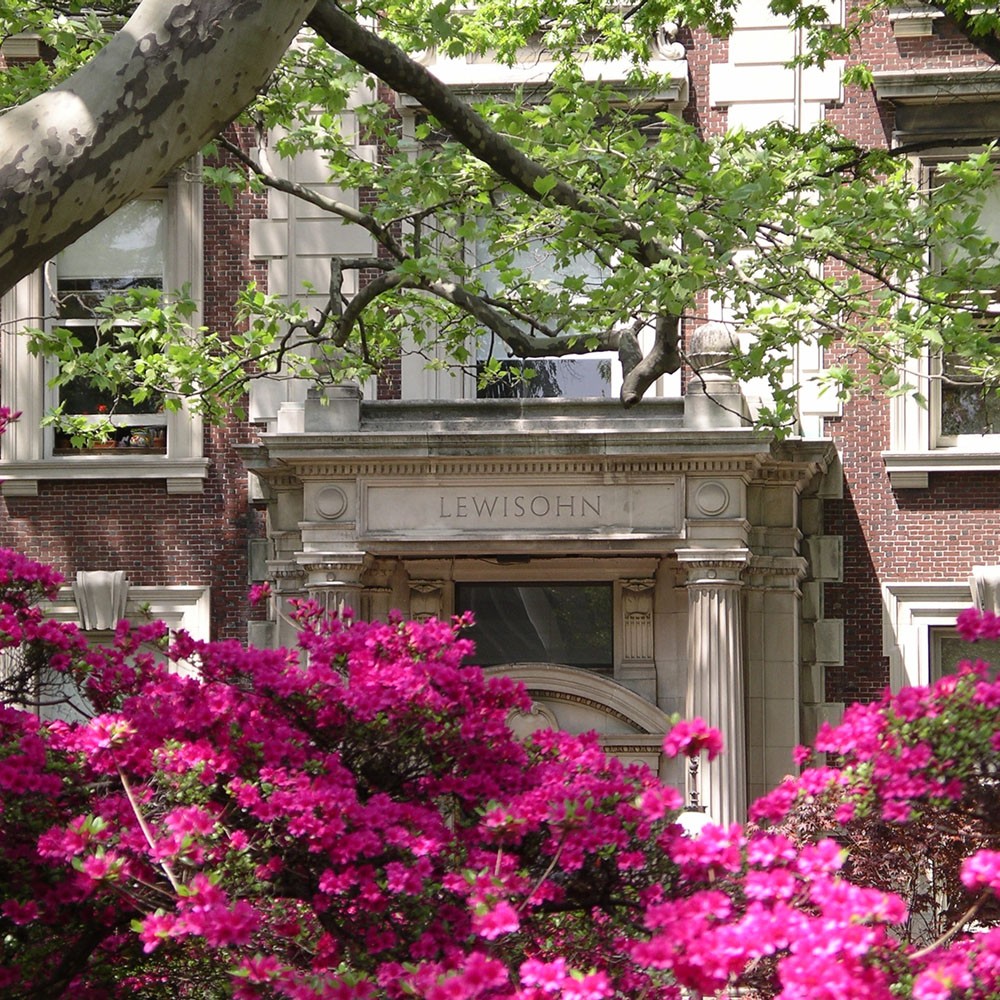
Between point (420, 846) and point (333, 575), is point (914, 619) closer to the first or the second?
point (333, 575)

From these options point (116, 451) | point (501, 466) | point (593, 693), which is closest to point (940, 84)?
point (501, 466)

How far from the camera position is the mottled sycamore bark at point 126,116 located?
5.21 meters

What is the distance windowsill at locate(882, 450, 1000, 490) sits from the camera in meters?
16.2

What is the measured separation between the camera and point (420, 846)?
5.42 meters

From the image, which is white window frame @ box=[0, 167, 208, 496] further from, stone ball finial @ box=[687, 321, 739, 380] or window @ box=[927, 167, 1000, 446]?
window @ box=[927, 167, 1000, 446]

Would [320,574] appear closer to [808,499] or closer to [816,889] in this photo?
[808,499]

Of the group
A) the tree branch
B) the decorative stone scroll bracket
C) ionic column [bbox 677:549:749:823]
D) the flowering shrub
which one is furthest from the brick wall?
the flowering shrub

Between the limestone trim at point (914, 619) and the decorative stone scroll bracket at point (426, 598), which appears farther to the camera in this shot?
the decorative stone scroll bracket at point (426, 598)

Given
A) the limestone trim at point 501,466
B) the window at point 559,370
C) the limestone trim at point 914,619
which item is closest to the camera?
the limestone trim at point 501,466

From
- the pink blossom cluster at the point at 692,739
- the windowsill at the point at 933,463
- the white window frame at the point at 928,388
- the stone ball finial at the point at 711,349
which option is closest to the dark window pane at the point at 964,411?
the white window frame at the point at 928,388

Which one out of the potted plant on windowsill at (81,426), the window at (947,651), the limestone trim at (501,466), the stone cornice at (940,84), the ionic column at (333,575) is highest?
the stone cornice at (940,84)

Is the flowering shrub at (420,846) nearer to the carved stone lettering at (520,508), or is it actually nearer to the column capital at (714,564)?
the column capital at (714,564)

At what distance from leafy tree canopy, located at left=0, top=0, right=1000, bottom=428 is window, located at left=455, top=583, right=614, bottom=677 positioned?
8.70 ft

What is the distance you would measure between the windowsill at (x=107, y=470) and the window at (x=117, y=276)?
29 cm
